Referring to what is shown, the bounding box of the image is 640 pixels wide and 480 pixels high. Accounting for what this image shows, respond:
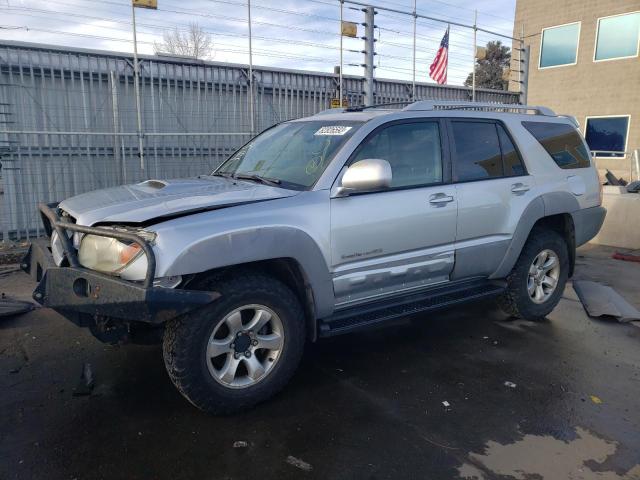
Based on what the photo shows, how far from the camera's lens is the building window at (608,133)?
16.5 m

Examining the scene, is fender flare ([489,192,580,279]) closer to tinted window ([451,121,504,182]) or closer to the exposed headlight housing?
tinted window ([451,121,504,182])

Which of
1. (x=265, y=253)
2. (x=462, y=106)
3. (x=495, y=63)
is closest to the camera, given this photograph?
(x=265, y=253)

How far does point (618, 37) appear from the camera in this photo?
53.7 feet

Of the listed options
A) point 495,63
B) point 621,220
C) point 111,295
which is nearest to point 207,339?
point 111,295

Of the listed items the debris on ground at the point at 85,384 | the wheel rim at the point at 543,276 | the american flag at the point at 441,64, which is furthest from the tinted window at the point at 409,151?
the american flag at the point at 441,64

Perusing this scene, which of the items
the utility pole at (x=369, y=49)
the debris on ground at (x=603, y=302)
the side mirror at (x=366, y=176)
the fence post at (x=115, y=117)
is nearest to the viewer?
the side mirror at (x=366, y=176)

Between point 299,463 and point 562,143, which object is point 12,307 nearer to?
point 299,463

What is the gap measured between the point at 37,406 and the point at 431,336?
3.06 metres

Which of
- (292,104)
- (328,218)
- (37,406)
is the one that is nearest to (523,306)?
(328,218)

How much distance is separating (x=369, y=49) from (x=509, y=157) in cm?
528

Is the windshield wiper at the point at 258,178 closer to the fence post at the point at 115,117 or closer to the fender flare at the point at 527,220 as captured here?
the fender flare at the point at 527,220

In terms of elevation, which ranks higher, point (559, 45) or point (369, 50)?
point (559, 45)

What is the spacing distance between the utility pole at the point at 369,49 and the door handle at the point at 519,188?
492 centimetres

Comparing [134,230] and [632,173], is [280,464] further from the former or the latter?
[632,173]
